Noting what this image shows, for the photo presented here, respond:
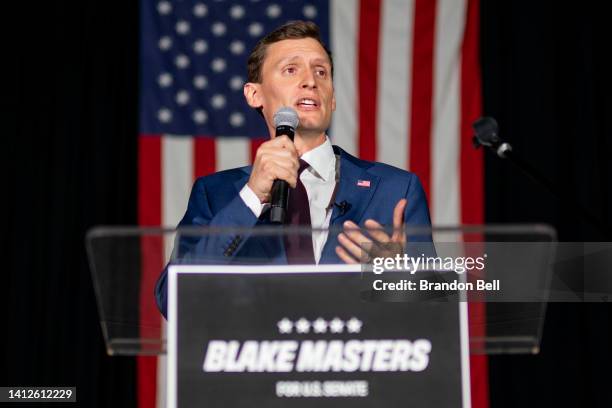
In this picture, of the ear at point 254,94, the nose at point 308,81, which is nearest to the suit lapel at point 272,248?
the nose at point 308,81

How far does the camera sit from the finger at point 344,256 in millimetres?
1177

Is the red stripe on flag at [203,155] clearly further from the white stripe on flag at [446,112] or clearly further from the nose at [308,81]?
the nose at [308,81]

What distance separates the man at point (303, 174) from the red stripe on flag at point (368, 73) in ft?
5.21

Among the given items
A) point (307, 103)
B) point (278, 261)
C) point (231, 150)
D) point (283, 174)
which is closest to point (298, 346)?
point (278, 261)

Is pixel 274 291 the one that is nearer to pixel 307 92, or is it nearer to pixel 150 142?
pixel 307 92

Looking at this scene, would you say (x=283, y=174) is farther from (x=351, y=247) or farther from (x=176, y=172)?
(x=176, y=172)

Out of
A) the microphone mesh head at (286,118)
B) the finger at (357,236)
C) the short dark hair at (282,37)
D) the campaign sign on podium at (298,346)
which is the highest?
the short dark hair at (282,37)

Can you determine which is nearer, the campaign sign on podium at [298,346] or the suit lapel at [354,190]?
the campaign sign on podium at [298,346]

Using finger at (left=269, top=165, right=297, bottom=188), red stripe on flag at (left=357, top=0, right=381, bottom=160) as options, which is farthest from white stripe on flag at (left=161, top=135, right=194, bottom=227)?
finger at (left=269, top=165, right=297, bottom=188)

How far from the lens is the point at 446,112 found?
13.1ft

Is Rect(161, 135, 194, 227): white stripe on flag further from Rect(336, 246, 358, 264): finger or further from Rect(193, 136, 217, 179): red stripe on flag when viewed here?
Rect(336, 246, 358, 264): finger

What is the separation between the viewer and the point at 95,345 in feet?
12.4

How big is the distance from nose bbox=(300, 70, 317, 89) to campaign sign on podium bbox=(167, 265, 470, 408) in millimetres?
1180

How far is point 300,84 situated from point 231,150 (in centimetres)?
167
